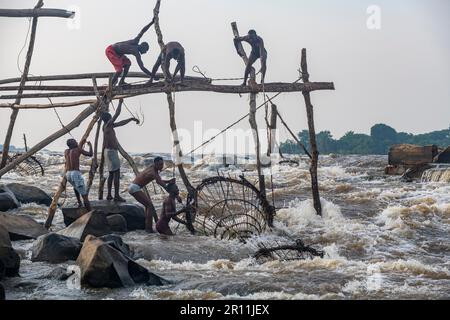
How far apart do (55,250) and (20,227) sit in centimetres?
197

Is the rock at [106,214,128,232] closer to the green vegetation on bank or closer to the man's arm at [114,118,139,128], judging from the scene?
Result: the man's arm at [114,118,139,128]

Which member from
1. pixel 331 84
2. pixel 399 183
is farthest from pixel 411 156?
pixel 331 84

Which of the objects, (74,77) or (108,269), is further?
(74,77)

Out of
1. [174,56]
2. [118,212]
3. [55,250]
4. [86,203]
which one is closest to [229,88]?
[174,56]

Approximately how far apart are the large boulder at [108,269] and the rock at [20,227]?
295 cm

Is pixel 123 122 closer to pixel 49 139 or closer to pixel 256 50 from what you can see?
pixel 49 139

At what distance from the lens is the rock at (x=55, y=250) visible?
25.9ft

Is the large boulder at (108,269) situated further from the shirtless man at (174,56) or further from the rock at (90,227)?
the shirtless man at (174,56)

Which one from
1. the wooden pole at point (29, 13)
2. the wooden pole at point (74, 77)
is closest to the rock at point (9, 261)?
the wooden pole at point (29, 13)

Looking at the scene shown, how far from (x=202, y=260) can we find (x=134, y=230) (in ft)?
8.95

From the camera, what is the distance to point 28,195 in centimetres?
1449

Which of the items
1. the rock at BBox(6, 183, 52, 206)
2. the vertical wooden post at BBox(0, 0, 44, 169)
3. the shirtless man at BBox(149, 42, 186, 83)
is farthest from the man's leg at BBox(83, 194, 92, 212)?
the rock at BBox(6, 183, 52, 206)

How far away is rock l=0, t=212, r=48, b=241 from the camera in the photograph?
9.36 m

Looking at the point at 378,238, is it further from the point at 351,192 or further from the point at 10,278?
the point at 351,192
